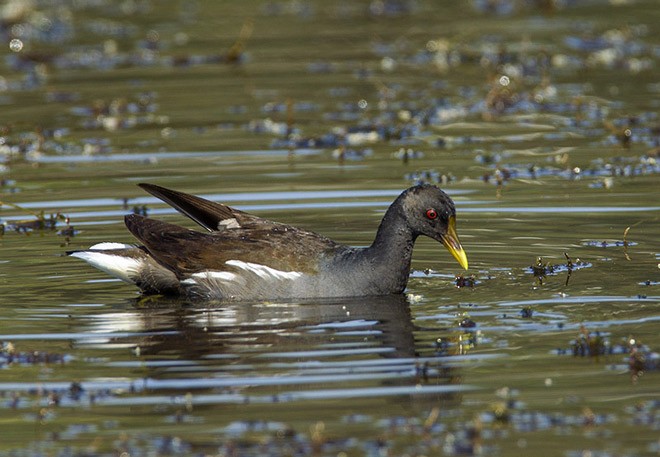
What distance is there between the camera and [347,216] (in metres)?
10.5

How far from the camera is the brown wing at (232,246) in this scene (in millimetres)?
8125

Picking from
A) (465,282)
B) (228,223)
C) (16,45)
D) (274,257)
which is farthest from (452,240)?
(16,45)

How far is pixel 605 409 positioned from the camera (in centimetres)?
570

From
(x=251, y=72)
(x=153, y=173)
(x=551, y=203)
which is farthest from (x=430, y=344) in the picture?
(x=251, y=72)

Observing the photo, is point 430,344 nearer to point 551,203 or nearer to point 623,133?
point 551,203

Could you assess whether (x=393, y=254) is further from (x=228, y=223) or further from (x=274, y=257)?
(x=228, y=223)

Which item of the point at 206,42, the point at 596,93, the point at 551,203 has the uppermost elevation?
the point at 206,42

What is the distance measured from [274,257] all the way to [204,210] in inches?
31.0

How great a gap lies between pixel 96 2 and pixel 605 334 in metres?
18.7

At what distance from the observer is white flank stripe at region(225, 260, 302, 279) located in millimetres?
8094

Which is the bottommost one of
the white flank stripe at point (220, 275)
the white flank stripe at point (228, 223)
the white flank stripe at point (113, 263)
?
the white flank stripe at point (220, 275)

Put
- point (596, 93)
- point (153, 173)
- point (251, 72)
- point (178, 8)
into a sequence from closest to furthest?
1. point (153, 173)
2. point (596, 93)
3. point (251, 72)
4. point (178, 8)

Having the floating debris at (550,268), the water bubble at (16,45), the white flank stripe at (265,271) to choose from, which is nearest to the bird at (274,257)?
the white flank stripe at (265,271)

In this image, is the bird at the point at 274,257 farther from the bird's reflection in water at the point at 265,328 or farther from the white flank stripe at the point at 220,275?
the bird's reflection in water at the point at 265,328
